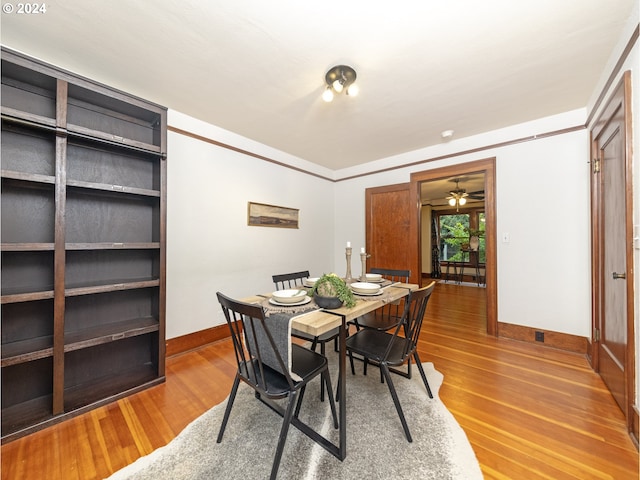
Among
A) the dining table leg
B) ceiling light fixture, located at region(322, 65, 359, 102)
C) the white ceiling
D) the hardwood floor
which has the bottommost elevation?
the hardwood floor

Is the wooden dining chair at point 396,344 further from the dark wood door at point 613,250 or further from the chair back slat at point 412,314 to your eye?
the dark wood door at point 613,250

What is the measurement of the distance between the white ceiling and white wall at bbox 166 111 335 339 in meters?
0.54

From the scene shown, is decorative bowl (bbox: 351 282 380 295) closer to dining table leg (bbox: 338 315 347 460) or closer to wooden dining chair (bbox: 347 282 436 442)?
wooden dining chair (bbox: 347 282 436 442)

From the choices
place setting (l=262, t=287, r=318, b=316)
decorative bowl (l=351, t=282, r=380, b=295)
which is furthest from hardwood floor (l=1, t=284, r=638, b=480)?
decorative bowl (l=351, t=282, r=380, b=295)

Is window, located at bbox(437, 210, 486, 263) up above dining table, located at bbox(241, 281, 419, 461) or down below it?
above

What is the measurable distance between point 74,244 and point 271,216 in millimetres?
2088

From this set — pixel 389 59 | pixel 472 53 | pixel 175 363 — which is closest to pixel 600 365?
pixel 472 53

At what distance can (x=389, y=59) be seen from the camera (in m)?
1.81

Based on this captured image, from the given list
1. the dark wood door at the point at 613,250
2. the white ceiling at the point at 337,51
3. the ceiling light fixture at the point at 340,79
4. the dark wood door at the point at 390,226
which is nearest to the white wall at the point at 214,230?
the white ceiling at the point at 337,51

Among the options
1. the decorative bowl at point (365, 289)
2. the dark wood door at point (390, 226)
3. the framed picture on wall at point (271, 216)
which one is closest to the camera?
the decorative bowl at point (365, 289)

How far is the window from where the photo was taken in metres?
7.30

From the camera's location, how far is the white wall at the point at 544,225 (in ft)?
8.28

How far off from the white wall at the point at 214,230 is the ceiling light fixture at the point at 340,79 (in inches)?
61.8

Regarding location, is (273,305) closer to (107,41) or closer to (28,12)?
(107,41)
